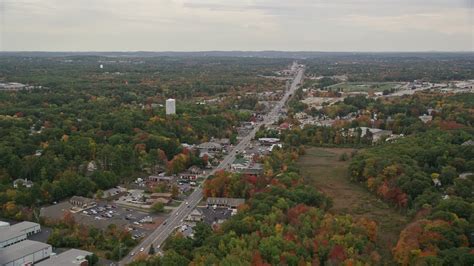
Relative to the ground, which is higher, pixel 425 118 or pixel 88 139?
pixel 88 139

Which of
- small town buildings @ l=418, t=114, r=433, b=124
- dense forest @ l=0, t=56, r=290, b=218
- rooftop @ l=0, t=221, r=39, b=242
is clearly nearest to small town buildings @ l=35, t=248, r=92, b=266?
rooftop @ l=0, t=221, r=39, b=242

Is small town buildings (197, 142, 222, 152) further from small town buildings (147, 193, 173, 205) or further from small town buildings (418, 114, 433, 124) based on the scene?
small town buildings (418, 114, 433, 124)

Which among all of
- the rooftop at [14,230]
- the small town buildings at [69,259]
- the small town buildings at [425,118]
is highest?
Answer: the small town buildings at [425,118]

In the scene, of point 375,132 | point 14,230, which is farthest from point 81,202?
point 375,132

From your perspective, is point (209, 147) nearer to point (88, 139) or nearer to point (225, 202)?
point (88, 139)

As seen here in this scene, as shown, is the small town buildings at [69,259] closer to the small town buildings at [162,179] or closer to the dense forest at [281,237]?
the dense forest at [281,237]

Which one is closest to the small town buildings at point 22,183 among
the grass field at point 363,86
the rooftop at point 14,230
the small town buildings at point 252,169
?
the rooftop at point 14,230

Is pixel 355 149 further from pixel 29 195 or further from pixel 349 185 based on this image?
pixel 29 195
